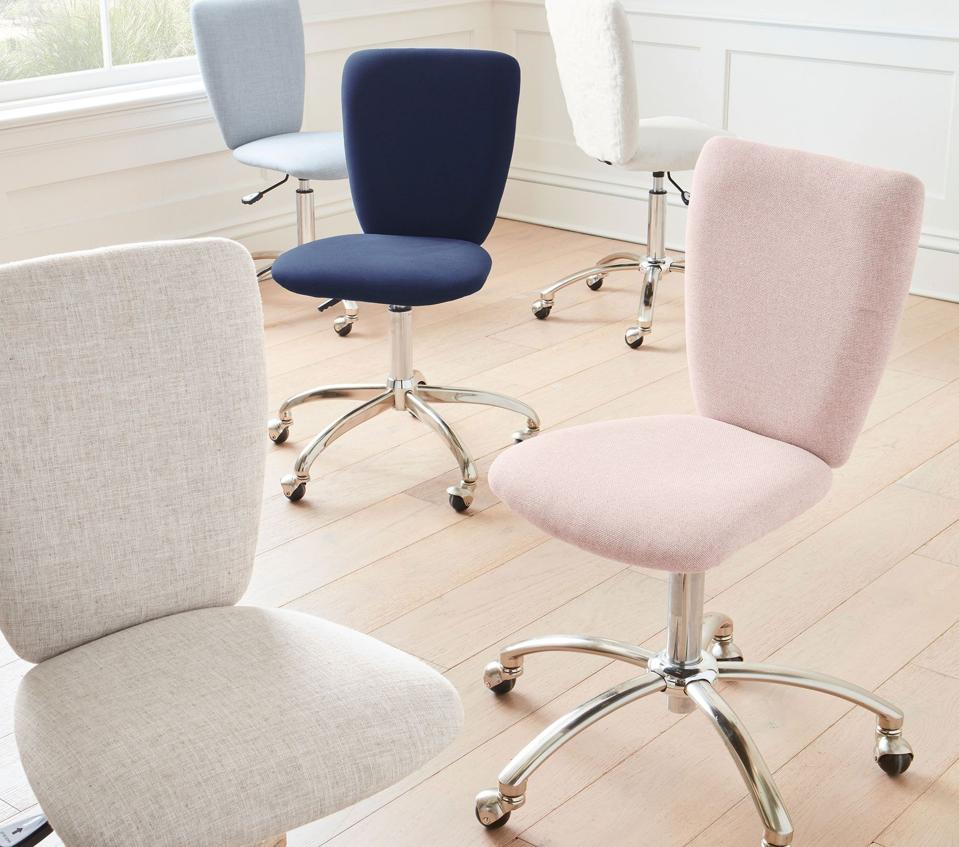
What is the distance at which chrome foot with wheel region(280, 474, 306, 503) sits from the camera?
281cm

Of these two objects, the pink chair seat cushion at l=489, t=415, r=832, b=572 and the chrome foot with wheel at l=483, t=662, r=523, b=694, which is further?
the chrome foot with wheel at l=483, t=662, r=523, b=694

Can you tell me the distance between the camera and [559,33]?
3695mm

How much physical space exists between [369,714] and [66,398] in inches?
18.7

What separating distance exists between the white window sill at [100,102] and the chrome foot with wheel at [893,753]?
2.96 meters

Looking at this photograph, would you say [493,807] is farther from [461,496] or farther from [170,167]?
[170,167]

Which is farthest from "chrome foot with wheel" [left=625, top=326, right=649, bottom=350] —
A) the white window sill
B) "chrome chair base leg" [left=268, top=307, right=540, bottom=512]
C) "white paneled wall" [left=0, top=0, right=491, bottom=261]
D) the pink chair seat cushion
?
the pink chair seat cushion

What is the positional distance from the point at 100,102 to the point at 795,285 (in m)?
2.78

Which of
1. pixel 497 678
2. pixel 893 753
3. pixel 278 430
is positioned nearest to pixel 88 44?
pixel 278 430

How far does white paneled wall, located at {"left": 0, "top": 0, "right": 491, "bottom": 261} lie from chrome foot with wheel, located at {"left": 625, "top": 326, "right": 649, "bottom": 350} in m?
1.47

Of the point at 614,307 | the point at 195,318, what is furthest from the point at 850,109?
the point at 195,318

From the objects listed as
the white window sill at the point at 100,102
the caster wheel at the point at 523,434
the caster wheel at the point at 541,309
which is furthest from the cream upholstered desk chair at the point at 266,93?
the caster wheel at the point at 523,434

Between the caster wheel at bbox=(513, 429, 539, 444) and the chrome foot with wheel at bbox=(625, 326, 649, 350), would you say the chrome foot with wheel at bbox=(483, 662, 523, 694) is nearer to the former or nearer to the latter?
the caster wheel at bbox=(513, 429, 539, 444)

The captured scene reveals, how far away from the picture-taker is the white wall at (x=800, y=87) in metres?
4.01

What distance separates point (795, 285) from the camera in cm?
188
